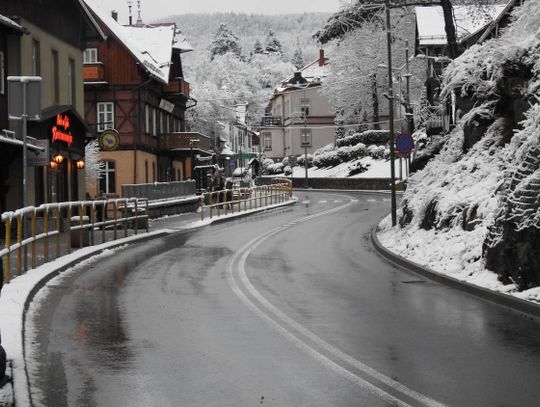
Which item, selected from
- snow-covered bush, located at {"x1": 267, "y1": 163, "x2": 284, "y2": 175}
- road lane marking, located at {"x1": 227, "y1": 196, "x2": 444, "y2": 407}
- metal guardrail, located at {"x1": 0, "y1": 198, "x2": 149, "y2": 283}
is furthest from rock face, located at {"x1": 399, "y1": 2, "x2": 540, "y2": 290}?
snow-covered bush, located at {"x1": 267, "y1": 163, "x2": 284, "y2": 175}

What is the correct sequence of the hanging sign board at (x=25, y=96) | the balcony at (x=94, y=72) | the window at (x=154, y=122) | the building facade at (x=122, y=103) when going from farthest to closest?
the window at (x=154, y=122) < the building facade at (x=122, y=103) < the balcony at (x=94, y=72) < the hanging sign board at (x=25, y=96)

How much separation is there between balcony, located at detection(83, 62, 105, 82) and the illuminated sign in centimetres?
1892

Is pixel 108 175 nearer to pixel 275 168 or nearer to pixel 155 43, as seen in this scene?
pixel 155 43

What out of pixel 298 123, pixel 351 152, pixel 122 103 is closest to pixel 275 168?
pixel 298 123

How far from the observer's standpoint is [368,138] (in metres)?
82.2

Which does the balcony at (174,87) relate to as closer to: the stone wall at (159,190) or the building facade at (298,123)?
the stone wall at (159,190)

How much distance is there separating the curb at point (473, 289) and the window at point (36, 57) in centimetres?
1477

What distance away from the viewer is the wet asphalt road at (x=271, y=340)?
750 centimetres

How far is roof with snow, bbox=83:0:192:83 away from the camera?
5488 centimetres

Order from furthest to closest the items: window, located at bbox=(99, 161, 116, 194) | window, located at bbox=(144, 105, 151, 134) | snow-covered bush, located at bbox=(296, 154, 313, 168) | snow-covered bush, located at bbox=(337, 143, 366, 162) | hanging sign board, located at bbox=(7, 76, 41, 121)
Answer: snow-covered bush, located at bbox=(296, 154, 313, 168) < snow-covered bush, located at bbox=(337, 143, 366, 162) < window, located at bbox=(144, 105, 151, 134) < window, located at bbox=(99, 161, 116, 194) < hanging sign board, located at bbox=(7, 76, 41, 121)

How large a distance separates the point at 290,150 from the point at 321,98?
7393 millimetres

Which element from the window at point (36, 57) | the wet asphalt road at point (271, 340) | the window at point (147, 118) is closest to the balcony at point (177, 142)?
the window at point (147, 118)

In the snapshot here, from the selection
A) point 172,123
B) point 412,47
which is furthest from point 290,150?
point 172,123

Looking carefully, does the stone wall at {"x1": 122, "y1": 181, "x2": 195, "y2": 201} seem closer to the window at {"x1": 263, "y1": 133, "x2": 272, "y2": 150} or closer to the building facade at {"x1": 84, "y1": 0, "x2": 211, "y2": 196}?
the building facade at {"x1": 84, "y1": 0, "x2": 211, "y2": 196}
